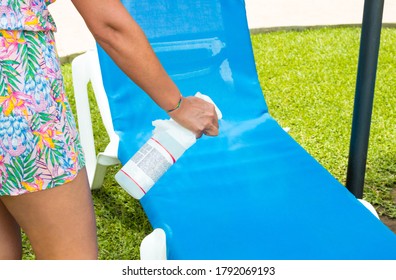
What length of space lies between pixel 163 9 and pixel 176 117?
1.71m

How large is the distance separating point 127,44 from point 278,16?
495 cm

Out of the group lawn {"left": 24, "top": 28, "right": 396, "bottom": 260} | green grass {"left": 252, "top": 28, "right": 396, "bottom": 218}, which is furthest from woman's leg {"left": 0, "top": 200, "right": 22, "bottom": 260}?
green grass {"left": 252, "top": 28, "right": 396, "bottom": 218}

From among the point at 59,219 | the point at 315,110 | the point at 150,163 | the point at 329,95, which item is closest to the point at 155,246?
the point at 150,163

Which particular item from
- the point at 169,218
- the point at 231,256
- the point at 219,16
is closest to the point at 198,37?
the point at 219,16

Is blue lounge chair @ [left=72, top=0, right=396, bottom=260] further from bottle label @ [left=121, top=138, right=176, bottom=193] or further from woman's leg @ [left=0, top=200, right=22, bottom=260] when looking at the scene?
Answer: woman's leg @ [left=0, top=200, right=22, bottom=260]

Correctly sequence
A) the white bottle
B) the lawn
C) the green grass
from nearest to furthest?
the white bottle
the lawn
the green grass

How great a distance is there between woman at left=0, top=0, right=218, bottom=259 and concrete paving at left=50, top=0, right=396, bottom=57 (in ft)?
12.9

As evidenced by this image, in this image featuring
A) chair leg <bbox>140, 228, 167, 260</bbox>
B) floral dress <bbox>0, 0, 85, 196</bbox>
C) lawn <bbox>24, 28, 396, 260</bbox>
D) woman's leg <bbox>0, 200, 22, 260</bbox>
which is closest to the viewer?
floral dress <bbox>0, 0, 85, 196</bbox>

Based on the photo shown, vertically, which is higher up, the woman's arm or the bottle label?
the woman's arm

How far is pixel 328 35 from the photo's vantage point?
5465mm

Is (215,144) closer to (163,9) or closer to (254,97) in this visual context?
(254,97)

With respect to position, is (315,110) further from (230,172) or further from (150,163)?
(150,163)

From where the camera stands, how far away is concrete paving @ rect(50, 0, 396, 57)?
5.57 metres

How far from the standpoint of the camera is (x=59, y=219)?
1.37 metres
